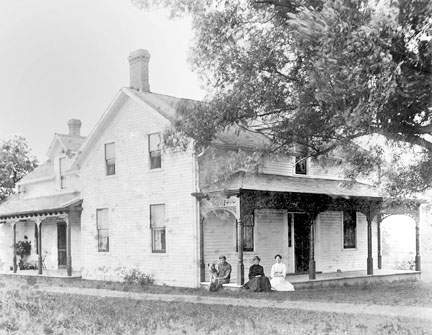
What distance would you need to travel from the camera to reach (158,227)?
21875 mm

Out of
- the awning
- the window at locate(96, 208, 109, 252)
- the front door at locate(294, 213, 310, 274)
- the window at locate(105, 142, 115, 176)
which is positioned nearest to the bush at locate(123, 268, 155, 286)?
the window at locate(96, 208, 109, 252)

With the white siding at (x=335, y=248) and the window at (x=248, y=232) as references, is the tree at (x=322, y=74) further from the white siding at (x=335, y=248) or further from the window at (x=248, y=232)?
the white siding at (x=335, y=248)

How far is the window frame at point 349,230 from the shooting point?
2559 centimetres

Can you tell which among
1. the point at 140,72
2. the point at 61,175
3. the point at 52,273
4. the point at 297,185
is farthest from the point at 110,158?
the point at 297,185

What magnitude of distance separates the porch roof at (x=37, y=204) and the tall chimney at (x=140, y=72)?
5.28m

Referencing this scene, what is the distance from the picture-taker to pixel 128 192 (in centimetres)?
2319

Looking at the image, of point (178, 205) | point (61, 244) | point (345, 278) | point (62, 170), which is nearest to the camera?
point (178, 205)

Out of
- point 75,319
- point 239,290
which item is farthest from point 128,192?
point 75,319

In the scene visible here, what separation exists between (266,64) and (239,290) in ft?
22.3

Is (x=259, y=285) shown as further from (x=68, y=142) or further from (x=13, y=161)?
(x=68, y=142)

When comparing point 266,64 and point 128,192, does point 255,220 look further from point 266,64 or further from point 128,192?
point 266,64

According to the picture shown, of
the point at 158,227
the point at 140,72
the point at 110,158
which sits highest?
the point at 140,72

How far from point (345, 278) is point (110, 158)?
31.7 ft

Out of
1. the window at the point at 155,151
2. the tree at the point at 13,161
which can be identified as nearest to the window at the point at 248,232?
the window at the point at 155,151
